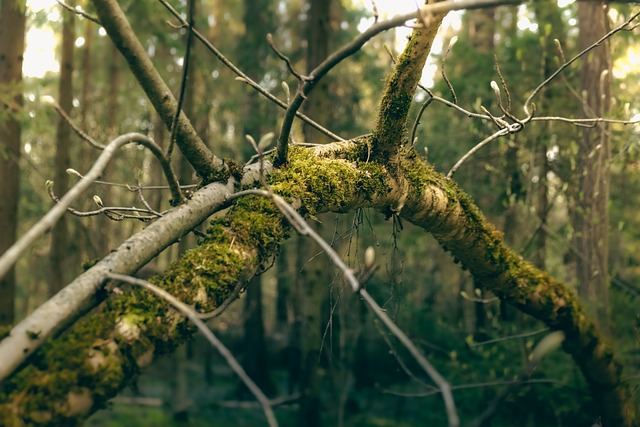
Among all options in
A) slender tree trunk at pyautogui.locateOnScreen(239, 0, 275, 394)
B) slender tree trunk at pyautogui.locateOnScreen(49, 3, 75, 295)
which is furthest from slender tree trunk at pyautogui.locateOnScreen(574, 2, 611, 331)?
slender tree trunk at pyautogui.locateOnScreen(239, 0, 275, 394)

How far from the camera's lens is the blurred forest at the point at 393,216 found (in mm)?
6488

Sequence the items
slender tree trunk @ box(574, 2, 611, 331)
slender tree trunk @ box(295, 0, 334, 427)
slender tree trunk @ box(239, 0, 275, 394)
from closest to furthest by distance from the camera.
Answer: slender tree trunk @ box(574, 2, 611, 331)
slender tree trunk @ box(295, 0, 334, 427)
slender tree trunk @ box(239, 0, 275, 394)

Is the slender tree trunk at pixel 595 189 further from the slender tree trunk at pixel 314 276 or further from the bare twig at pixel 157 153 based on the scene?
the bare twig at pixel 157 153

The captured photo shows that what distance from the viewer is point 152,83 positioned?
8.26 ft

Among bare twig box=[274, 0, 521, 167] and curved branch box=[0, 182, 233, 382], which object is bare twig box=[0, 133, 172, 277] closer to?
curved branch box=[0, 182, 233, 382]

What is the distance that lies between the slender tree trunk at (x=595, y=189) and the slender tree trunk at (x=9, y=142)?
764cm

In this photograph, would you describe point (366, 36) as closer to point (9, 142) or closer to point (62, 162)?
point (9, 142)

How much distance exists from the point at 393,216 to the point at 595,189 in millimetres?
3856

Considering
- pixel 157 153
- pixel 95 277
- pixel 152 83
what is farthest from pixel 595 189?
pixel 95 277

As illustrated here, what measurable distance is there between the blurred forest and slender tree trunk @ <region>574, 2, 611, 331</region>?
1.3 inches

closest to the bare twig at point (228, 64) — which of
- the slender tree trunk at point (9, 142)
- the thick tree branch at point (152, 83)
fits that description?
the thick tree branch at point (152, 83)

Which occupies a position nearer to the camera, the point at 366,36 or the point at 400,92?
the point at 366,36

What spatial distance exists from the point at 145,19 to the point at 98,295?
11.0 meters

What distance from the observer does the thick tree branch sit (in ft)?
7.41
